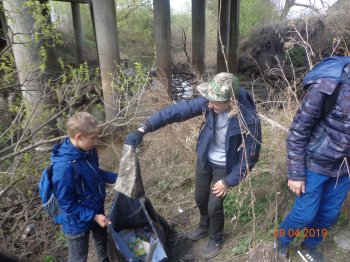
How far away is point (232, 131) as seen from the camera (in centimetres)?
230

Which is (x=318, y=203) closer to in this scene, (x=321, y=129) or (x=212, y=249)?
(x=321, y=129)

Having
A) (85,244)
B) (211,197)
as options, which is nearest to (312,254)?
(211,197)

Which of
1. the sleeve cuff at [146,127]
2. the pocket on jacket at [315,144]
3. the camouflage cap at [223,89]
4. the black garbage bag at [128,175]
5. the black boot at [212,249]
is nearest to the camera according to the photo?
the pocket on jacket at [315,144]

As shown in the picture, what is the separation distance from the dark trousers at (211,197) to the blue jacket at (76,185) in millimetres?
855

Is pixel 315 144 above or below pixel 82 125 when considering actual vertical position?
below

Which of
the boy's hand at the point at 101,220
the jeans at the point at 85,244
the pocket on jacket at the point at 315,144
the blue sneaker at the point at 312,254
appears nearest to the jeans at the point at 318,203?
the pocket on jacket at the point at 315,144

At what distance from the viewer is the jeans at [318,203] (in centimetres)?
209

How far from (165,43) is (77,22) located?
926 centimetres

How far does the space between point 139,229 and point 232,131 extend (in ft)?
3.97

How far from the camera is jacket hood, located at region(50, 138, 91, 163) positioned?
6.84 feet

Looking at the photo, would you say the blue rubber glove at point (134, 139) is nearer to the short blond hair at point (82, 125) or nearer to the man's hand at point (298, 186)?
the short blond hair at point (82, 125)

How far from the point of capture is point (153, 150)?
512cm

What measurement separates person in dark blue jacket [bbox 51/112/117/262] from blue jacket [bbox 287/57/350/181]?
4.44 feet

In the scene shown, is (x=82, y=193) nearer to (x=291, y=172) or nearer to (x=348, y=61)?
(x=291, y=172)
